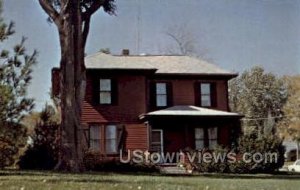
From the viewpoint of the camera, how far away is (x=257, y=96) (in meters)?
32.2

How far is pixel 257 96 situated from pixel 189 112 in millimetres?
13065

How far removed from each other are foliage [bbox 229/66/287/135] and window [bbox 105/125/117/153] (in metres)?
13.0

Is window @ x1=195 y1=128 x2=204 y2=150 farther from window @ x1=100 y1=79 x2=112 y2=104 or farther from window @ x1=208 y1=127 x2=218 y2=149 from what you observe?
window @ x1=100 y1=79 x2=112 y2=104

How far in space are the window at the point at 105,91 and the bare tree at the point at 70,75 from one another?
522cm

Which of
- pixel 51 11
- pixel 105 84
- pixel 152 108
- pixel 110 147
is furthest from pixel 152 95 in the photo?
pixel 51 11

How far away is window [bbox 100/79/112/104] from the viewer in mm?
20078

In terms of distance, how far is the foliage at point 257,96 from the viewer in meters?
31.6

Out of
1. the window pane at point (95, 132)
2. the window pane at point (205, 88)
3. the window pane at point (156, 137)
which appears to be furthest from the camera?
the window pane at point (205, 88)

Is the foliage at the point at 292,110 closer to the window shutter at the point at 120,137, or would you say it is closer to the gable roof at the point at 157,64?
the gable roof at the point at 157,64

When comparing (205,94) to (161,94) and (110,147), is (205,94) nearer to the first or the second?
(161,94)

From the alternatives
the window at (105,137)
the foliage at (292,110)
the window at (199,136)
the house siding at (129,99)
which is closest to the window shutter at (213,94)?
the window at (199,136)

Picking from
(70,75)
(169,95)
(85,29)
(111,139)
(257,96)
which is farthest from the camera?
(257,96)

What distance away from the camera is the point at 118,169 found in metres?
16.1

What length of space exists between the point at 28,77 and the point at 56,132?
4964mm
